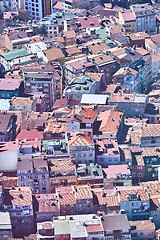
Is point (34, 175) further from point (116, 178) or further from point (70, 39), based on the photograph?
point (70, 39)

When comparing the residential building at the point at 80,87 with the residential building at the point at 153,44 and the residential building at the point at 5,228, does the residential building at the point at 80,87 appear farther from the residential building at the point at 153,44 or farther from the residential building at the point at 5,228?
the residential building at the point at 5,228

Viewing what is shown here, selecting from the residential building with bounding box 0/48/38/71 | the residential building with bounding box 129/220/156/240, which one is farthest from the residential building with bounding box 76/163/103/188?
the residential building with bounding box 0/48/38/71

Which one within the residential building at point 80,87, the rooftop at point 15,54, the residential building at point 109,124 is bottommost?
the residential building at point 109,124

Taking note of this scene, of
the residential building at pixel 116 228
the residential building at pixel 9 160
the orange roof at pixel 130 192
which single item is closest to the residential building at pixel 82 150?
the residential building at pixel 9 160

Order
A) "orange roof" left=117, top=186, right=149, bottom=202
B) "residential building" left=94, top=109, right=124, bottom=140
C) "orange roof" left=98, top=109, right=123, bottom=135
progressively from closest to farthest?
"orange roof" left=117, top=186, right=149, bottom=202 < "residential building" left=94, top=109, right=124, bottom=140 < "orange roof" left=98, top=109, right=123, bottom=135

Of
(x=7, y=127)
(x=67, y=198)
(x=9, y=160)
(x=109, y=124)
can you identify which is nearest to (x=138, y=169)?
(x=109, y=124)

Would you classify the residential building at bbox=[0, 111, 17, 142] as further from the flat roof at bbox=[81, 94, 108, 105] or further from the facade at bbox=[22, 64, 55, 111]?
the flat roof at bbox=[81, 94, 108, 105]
